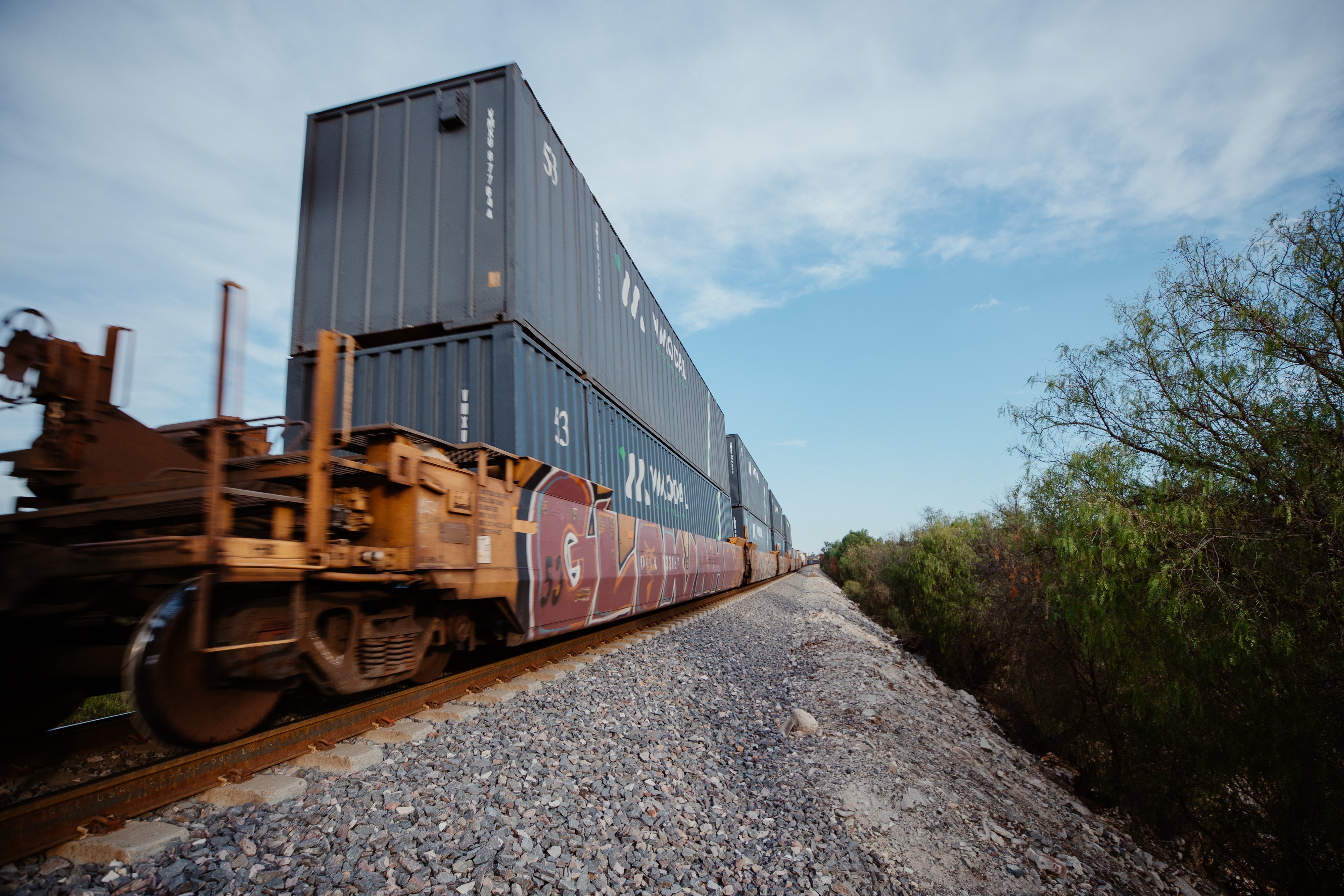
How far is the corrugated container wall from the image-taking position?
2284 centimetres

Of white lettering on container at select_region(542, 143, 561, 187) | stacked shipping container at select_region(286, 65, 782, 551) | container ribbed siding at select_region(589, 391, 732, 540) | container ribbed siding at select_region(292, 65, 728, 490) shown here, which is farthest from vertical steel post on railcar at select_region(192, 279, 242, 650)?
white lettering on container at select_region(542, 143, 561, 187)

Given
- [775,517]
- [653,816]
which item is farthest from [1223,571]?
[775,517]

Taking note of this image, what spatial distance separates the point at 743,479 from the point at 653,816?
69.8ft

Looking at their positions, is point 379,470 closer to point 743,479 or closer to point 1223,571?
point 1223,571

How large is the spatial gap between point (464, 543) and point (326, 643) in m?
1.01

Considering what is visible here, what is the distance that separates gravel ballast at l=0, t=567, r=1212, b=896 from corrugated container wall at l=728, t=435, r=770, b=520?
48.1 ft

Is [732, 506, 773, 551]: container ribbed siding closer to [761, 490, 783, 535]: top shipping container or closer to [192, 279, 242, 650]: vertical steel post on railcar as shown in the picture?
[761, 490, 783, 535]: top shipping container

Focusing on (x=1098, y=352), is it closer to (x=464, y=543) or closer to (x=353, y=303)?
(x=464, y=543)

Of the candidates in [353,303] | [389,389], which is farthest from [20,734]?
[353,303]

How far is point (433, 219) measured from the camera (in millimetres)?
5996

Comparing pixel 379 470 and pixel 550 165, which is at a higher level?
pixel 550 165

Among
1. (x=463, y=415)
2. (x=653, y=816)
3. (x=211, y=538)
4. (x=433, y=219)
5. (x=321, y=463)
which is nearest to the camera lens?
(x=211, y=538)

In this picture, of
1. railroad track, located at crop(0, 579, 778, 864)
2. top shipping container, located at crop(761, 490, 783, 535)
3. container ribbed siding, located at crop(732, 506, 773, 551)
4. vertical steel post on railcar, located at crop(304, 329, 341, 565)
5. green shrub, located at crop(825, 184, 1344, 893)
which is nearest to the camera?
railroad track, located at crop(0, 579, 778, 864)

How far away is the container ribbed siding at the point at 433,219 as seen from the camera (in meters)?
5.81
